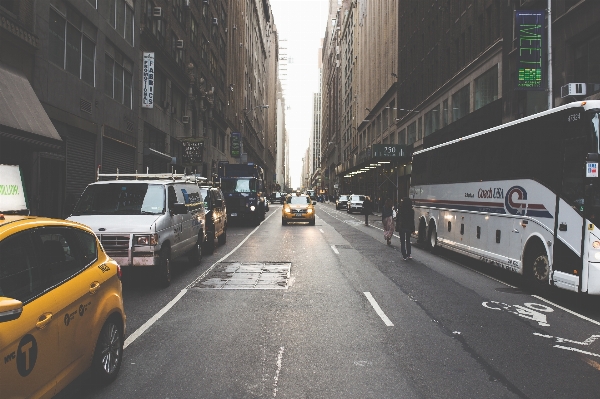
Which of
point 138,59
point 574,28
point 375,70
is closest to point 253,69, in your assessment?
point 375,70

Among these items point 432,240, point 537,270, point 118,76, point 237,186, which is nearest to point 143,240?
point 537,270

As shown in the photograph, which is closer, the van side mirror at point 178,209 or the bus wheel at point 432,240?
the van side mirror at point 178,209

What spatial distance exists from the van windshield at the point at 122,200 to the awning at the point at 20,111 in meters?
3.48

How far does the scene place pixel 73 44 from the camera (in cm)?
1916

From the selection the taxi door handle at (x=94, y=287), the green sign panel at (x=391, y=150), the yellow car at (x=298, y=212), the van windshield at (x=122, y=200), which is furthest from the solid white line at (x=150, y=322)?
the green sign panel at (x=391, y=150)

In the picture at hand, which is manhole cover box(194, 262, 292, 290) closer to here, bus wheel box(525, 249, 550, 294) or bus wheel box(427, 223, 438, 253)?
bus wheel box(525, 249, 550, 294)

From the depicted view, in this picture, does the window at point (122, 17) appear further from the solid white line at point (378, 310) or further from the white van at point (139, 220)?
the solid white line at point (378, 310)

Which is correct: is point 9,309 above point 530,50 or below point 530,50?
below

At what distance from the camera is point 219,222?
18.4 meters

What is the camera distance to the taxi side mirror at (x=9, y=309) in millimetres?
3202

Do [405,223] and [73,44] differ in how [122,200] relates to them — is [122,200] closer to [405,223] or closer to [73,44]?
[405,223]

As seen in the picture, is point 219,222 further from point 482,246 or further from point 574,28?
point 574,28

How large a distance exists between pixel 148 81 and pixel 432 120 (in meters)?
24.2

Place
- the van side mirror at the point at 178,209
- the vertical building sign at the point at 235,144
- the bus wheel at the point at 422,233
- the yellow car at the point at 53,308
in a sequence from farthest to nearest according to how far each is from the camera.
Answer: the vertical building sign at the point at 235,144, the bus wheel at the point at 422,233, the van side mirror at the point at 178,209, the yellow car at the point at 53,308
